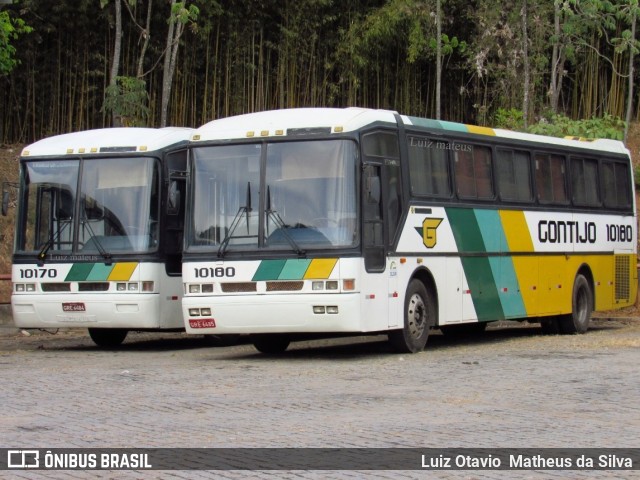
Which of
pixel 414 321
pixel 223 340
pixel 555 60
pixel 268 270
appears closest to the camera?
pixel 268 270

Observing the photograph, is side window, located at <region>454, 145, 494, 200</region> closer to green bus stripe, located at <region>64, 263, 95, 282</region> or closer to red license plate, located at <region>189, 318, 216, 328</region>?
red license plate, located at <region>189, 318, 216, 328</region>

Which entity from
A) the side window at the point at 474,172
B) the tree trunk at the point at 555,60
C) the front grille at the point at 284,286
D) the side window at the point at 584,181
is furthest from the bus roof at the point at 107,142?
the tree trunk at the point at 555,60

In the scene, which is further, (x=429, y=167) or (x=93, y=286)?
(x=93, y=286)

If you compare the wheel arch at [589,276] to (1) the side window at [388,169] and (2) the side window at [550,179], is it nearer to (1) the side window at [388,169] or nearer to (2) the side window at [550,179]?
(2) the side window at [550,179]

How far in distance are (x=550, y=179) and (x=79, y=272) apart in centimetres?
773

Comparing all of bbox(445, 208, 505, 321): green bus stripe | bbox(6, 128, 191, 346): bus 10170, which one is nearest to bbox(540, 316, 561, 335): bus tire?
bbox(445, 208, 505, 321): green bus stripe

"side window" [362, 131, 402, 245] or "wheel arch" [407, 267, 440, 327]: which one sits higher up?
"side window" [362, 131, 402, 245]

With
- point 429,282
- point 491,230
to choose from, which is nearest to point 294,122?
point 429,282

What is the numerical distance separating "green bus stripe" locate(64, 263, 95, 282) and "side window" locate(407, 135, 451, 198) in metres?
4.65

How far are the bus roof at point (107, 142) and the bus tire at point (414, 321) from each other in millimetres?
4345

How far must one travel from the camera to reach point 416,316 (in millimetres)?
17109

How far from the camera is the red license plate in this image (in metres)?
16.2

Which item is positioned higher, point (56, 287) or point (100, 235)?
point (100, 235)

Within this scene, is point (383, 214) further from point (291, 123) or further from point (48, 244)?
point (48, 244)
